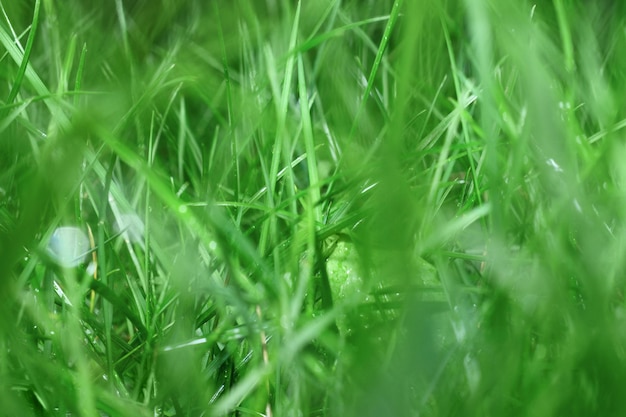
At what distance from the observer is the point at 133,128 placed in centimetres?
81

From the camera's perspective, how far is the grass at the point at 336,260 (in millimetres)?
302

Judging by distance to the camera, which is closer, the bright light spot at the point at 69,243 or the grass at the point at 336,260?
the grass at the point at 336,260

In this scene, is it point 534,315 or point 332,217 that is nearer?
point 534,315

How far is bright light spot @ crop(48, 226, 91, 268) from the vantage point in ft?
1.88

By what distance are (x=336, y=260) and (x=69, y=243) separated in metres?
0.22

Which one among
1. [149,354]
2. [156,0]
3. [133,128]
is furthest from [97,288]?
[156,0]

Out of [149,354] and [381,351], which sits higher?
[381,351]

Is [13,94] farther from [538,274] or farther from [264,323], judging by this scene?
[538,274]

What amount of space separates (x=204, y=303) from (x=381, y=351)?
0.22 meters

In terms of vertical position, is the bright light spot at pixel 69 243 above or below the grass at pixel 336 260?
below

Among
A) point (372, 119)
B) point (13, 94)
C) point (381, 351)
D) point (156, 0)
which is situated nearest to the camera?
point (381, 351)

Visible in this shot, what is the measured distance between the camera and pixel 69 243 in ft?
1.95

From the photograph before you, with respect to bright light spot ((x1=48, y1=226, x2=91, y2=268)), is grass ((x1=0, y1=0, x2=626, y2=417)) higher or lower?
higher

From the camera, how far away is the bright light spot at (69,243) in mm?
573
